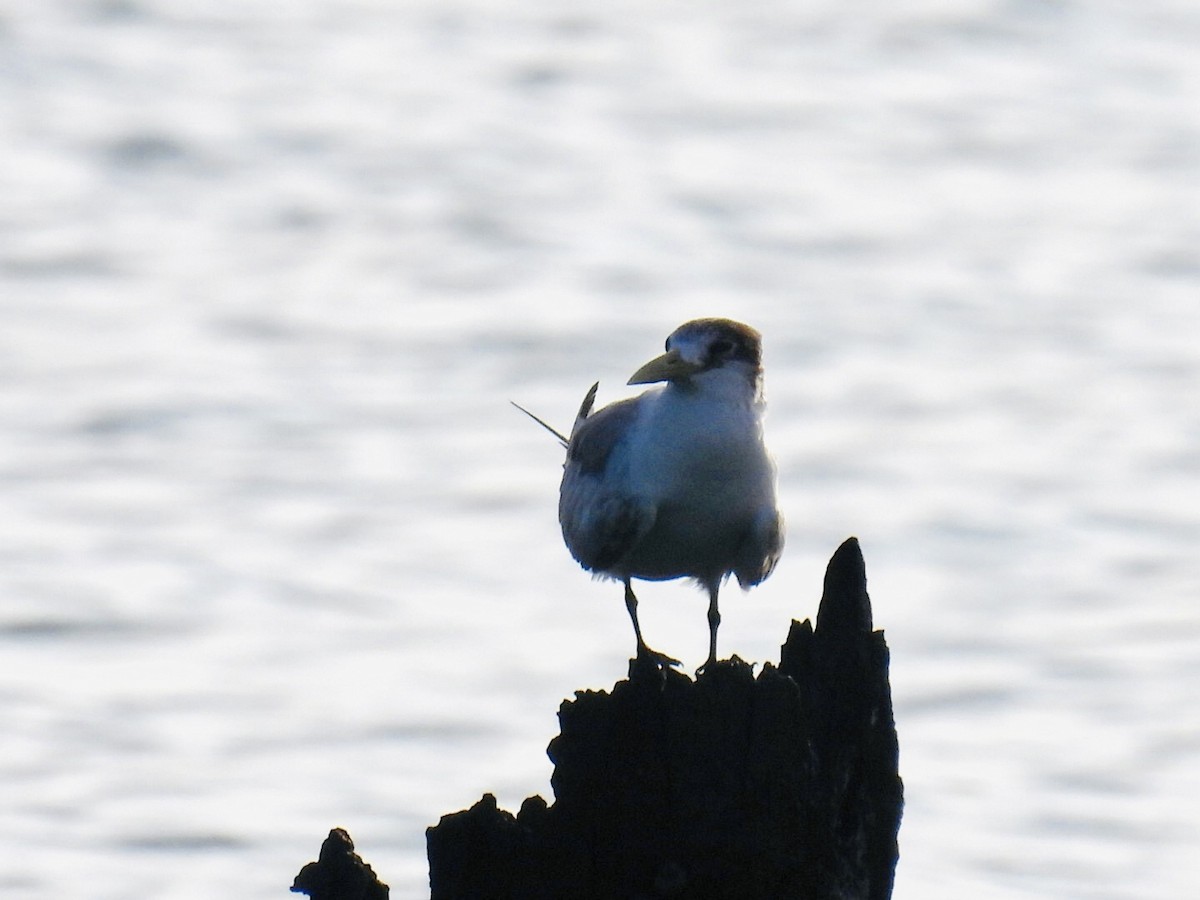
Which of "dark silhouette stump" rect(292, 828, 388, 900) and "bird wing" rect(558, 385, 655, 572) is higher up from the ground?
"bird wing" rect(558, 385, 655, 572)

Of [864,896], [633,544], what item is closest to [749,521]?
[633,544]

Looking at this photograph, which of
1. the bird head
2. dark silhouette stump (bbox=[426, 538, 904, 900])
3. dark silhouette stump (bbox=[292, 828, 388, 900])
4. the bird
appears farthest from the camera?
the bird head

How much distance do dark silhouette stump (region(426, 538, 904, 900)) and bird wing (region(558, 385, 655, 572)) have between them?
149 cm

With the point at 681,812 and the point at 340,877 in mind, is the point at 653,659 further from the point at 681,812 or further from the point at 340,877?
the point at 340,877

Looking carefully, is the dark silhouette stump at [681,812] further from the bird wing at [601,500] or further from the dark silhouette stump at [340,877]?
the bird wing at [601,500]

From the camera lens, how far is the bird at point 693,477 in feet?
31.2

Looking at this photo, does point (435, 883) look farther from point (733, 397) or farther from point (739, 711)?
point (733, 397)

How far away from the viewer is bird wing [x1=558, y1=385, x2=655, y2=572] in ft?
31.5

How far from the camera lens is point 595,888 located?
805cm

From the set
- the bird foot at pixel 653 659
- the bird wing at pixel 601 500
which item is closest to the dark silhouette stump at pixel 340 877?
the bird foot at pixel 653 659

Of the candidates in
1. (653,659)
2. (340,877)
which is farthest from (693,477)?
(340,877)

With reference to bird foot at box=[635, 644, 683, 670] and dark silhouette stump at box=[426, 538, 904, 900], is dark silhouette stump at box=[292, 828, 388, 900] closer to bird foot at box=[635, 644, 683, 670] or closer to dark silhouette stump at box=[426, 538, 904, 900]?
dark silhouette stump at box=[426, 538, 904, 900]

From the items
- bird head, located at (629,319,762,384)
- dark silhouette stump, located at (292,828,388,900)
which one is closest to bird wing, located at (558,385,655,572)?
bird head, located at (629,319,762,384)

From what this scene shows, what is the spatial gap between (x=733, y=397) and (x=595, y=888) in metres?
2.44
